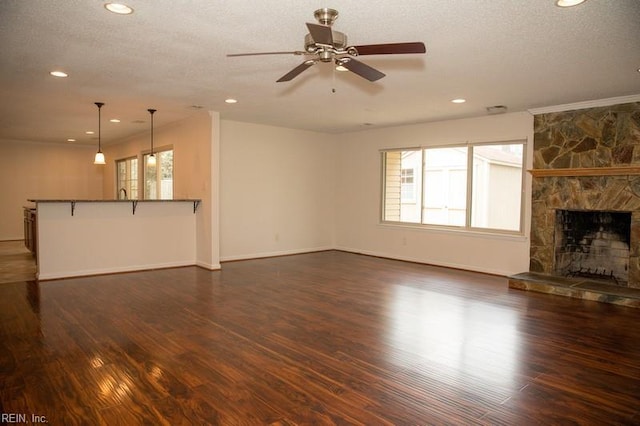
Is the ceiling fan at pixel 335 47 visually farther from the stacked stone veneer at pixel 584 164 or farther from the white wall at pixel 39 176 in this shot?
the white wall at pixel 39 176

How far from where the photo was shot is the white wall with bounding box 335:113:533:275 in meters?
6.09

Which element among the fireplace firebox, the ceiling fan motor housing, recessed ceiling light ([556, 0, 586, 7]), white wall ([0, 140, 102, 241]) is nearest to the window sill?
the fireplace firebox

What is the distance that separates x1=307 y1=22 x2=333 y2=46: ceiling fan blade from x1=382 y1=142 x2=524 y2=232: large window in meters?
4.59

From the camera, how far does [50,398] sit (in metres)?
2.42

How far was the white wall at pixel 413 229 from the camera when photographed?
20.0 feet

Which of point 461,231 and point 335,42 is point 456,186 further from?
point 335,42

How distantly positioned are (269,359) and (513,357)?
186cm

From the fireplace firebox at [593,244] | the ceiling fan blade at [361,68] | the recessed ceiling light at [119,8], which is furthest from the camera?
the fireplace firebox at [593,244]

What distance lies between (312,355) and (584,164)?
4586 millimetres

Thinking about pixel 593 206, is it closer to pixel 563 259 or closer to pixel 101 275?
pixel 563 259

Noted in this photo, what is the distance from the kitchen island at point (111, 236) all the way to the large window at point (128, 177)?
10.6 ft

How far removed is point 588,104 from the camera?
Answer: 5.30m

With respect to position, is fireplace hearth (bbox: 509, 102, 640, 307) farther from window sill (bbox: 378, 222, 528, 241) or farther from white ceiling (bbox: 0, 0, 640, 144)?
white ceiling (bbox: 0, 0, 640, 144)

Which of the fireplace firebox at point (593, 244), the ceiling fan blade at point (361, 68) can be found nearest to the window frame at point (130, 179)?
the ceiling fan blade at point (361, 68)
